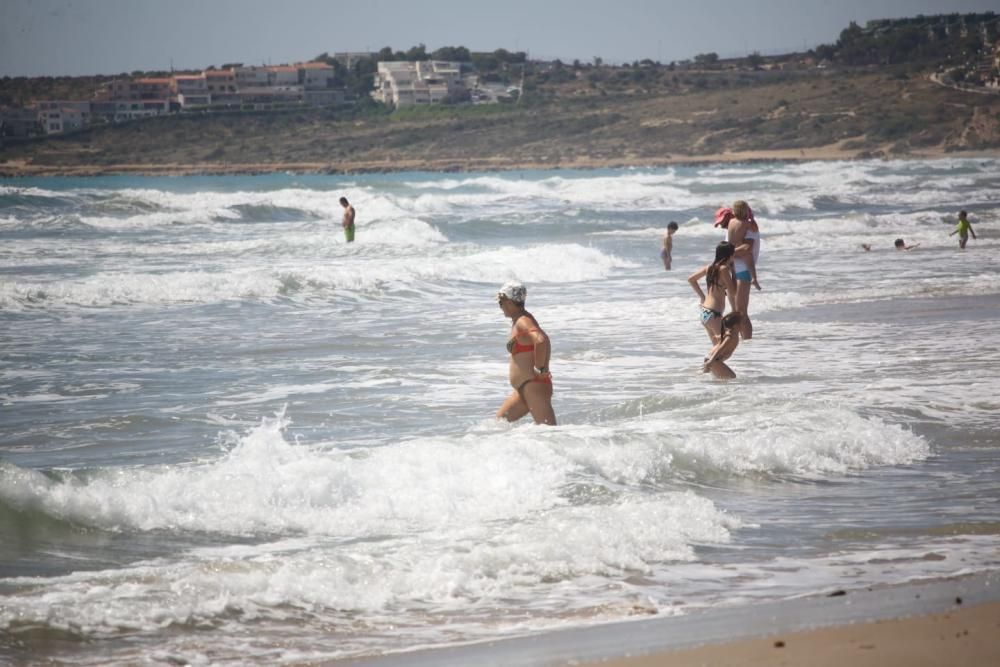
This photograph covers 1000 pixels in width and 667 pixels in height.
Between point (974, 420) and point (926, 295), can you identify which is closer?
point (974, 420)

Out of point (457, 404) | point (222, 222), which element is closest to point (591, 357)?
point (457, 404)

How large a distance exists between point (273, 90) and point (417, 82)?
55.0 ft

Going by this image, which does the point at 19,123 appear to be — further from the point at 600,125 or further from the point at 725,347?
the point at 725,347

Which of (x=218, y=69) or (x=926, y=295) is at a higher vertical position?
(x=218, y=69)

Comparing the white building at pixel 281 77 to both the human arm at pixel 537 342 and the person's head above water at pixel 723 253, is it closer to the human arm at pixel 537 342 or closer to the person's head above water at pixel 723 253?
the person's head above water at pixel 723 253

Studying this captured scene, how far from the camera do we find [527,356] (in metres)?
8.50

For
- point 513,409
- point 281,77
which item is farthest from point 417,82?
point 513,409

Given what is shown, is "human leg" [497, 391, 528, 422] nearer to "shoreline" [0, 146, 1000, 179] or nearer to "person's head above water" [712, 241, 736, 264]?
"person's head above water" [712, 241, 736, 264]

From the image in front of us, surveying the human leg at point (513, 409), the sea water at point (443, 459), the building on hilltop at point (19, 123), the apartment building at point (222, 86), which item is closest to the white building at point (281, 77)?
the apartment building at point (222, 86)

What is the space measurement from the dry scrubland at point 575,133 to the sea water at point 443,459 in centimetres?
8130

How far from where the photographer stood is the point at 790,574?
6.05 metres

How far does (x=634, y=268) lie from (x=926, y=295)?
7.81m

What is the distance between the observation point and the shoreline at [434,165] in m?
95.2

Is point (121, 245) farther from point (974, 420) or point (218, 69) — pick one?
point (218, 69)
